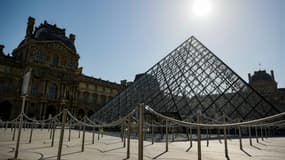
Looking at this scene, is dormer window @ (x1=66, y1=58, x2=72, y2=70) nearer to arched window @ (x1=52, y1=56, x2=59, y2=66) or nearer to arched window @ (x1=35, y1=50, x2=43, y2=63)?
arched window @ (x1=52, y1=56, x2=59, y2=66)

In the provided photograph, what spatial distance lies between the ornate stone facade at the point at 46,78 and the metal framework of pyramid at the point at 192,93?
1957 centimetres

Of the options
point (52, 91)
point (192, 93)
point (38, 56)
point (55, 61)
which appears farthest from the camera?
point (55, 61)

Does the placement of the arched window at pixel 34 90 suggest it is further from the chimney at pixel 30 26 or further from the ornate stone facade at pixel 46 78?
the chimney at pixel 30 26

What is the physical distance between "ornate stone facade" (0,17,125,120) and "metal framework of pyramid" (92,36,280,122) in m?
19.6

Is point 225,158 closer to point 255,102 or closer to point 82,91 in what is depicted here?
point 255,102

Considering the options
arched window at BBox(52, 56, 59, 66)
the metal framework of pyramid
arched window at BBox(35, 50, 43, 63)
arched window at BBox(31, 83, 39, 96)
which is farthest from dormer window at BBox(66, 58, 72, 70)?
the metal framework of pyramid

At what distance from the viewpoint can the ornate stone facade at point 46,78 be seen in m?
29.1

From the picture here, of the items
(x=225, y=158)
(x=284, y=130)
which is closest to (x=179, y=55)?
(x=284, y=130)

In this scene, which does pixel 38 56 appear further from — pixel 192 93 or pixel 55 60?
pixel 192 93

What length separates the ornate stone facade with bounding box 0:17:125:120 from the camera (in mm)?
29061

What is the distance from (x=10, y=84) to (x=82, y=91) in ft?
44.4

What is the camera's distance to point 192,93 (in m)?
13.6

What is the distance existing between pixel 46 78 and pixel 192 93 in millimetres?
28440

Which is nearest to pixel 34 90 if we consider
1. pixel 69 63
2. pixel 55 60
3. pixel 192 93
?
pixel 55 60
